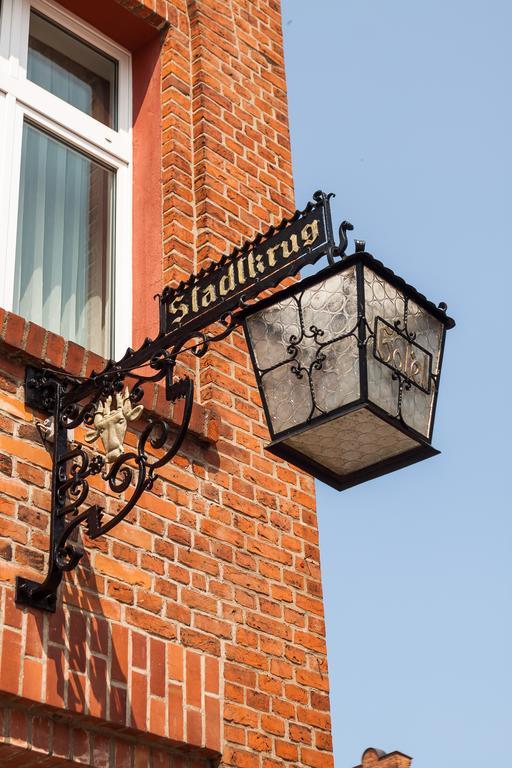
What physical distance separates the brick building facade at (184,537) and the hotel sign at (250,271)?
0.53 meters

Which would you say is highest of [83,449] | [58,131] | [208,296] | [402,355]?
[58,131]

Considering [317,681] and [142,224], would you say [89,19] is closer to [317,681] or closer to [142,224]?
[142,224]

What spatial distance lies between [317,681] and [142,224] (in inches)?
83.4

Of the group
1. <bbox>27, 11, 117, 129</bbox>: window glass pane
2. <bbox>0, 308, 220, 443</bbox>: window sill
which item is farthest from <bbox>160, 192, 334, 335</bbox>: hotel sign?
<bbox>27, 11, 117, 129</bbox>: window glass pane

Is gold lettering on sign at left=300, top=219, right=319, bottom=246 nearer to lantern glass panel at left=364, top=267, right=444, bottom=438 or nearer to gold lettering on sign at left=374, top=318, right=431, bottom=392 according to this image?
lantern glass panel at left=364, top=267, right=444, bottom=438

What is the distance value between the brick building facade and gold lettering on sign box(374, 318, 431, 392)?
4.04ft

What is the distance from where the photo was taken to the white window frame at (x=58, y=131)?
5141mm

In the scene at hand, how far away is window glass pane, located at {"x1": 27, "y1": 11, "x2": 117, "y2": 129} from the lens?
5.68 m

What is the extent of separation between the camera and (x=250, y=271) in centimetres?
414

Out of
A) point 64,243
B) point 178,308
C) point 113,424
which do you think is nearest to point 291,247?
point 178,308

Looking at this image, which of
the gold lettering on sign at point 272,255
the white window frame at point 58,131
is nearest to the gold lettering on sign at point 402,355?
the gold lettering on sign at point 272,255

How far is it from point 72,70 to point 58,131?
1.48 feet

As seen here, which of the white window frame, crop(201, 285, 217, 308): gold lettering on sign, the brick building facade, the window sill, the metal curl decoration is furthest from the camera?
the white window frame

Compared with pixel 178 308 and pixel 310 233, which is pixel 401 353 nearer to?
pixel 310 233
